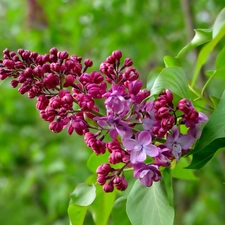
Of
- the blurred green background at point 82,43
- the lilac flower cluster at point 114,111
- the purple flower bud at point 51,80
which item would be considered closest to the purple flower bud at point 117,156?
the lilac flower cluster at point 114,111

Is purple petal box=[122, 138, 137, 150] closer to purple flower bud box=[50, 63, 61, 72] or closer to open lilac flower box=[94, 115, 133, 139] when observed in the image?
open lilac flower box=[94, 115, 133, 139]

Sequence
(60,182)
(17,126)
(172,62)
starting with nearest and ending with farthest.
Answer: (172,62), (60,182), (17,126)

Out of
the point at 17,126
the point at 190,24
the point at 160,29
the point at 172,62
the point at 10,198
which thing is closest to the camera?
the point at 172,62

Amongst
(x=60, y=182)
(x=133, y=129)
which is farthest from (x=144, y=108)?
(x=60, y=182)

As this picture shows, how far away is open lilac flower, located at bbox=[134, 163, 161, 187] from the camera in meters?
0.50

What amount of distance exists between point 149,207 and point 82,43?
1.74 m

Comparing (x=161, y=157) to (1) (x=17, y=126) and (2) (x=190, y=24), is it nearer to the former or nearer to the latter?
(2) (x=190, y=24)

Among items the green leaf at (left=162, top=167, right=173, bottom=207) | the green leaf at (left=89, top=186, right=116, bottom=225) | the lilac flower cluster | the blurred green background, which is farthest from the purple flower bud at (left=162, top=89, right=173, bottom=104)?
the blurred green background

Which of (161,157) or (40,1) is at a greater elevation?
(40,1)

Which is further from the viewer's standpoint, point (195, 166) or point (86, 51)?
point (86, 51)

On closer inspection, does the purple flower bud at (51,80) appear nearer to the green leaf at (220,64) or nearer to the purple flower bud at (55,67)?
the purple flower bud at (55,67)

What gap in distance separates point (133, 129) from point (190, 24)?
1.16 meters

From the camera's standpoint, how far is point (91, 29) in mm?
2143

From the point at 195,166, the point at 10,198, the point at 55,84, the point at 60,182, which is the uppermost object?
the point at 55,84
